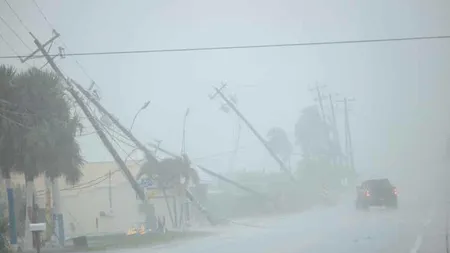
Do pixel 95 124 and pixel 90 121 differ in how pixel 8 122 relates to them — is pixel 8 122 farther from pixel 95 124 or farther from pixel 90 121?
pixel 95 124

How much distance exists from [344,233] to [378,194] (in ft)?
24.2

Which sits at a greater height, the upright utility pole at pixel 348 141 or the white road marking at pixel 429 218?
the upright utility pole at pixel 348 141

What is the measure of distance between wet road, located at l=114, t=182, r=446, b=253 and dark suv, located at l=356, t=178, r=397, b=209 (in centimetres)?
38

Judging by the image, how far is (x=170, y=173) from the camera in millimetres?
33281

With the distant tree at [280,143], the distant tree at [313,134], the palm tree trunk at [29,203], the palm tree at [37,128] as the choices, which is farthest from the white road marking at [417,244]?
the distant tree at [280,143]

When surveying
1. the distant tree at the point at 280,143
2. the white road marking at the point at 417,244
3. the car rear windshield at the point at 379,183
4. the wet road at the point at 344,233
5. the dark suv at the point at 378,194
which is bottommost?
the white road marking at the point at 417,244

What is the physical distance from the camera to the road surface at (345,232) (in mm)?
19781

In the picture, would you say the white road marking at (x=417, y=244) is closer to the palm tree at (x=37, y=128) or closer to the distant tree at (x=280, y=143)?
the palm tree at (x=37, y=128)

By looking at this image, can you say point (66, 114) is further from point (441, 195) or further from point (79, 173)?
point (441, 195)

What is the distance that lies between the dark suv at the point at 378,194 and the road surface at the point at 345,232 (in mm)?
344

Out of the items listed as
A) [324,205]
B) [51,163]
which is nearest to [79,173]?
Answer: [51,163]

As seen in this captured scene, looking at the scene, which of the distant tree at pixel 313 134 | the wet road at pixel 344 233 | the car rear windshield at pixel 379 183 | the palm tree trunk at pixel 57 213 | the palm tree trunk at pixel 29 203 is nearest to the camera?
the wet road at pixel 344 233

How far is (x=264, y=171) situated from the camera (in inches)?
1650

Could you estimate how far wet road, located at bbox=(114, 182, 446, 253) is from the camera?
19766 millimetres
